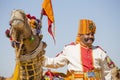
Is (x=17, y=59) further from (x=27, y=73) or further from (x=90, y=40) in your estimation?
(x=90, y=40)

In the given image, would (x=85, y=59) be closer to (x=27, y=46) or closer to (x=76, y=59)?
(x=76, y=59)

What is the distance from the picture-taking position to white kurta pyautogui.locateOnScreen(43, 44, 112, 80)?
519cm

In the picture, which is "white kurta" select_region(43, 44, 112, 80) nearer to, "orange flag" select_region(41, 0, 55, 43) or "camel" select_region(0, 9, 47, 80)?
"orange flag" select_region(41, 0, 55, 43)

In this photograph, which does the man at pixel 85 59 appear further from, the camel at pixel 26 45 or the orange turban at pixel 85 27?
the camel at pixel 26 45

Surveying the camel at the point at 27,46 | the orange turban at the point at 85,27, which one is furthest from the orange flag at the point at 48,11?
the orange turban at the point at 85,27

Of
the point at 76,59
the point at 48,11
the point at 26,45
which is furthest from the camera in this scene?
the point at 76,59

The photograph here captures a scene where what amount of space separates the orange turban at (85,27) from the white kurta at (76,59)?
0.26 m

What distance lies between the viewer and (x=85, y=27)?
5.50m

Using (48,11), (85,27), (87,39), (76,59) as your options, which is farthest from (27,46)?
(85,27)

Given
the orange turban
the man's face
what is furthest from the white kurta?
the orange turban

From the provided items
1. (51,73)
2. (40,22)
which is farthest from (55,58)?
(40,22)

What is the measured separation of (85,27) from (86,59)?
0.60 metres

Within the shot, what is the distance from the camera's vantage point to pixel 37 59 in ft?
11.1

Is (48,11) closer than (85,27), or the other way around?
(48,11)
